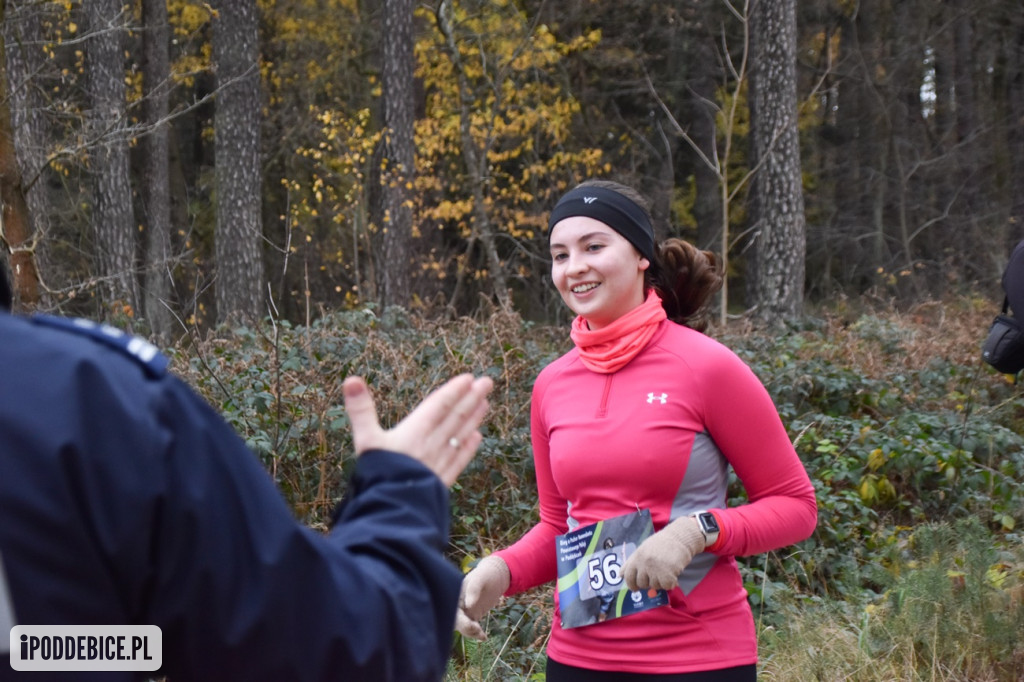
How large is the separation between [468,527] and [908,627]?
103 inches

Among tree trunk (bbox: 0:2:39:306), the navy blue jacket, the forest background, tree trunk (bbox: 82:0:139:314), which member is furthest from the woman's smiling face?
tree trunk (bbox: 82:0:139:314)

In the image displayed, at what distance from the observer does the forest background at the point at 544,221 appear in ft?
20.0

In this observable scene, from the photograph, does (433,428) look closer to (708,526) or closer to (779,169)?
(708,526)

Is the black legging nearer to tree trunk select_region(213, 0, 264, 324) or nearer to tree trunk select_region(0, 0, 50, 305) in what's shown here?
tree trunk select_region(0, 0, 50, 305)

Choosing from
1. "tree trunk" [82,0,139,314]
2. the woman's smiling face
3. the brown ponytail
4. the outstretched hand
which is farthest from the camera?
"tree trunk" [82,0,139,314]

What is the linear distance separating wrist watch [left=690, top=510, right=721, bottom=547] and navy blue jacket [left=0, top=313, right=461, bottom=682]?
156 cm

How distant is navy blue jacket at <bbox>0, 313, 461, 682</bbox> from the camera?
952mm

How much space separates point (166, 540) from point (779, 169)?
39.9ft

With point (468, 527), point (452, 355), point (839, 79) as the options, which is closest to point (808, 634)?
point (468, 527)

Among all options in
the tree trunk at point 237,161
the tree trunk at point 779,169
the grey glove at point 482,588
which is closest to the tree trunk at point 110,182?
the tree trunk at point 237,161

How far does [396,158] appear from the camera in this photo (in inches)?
568

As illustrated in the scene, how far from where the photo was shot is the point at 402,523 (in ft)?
3.93

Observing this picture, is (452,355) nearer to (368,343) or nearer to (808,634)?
(368,343)

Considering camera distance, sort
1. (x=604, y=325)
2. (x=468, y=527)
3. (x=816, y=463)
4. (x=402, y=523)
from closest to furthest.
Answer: (x=402, y=523), (x=604, y=325), (x=468, y=527), (x=816, y=463)
